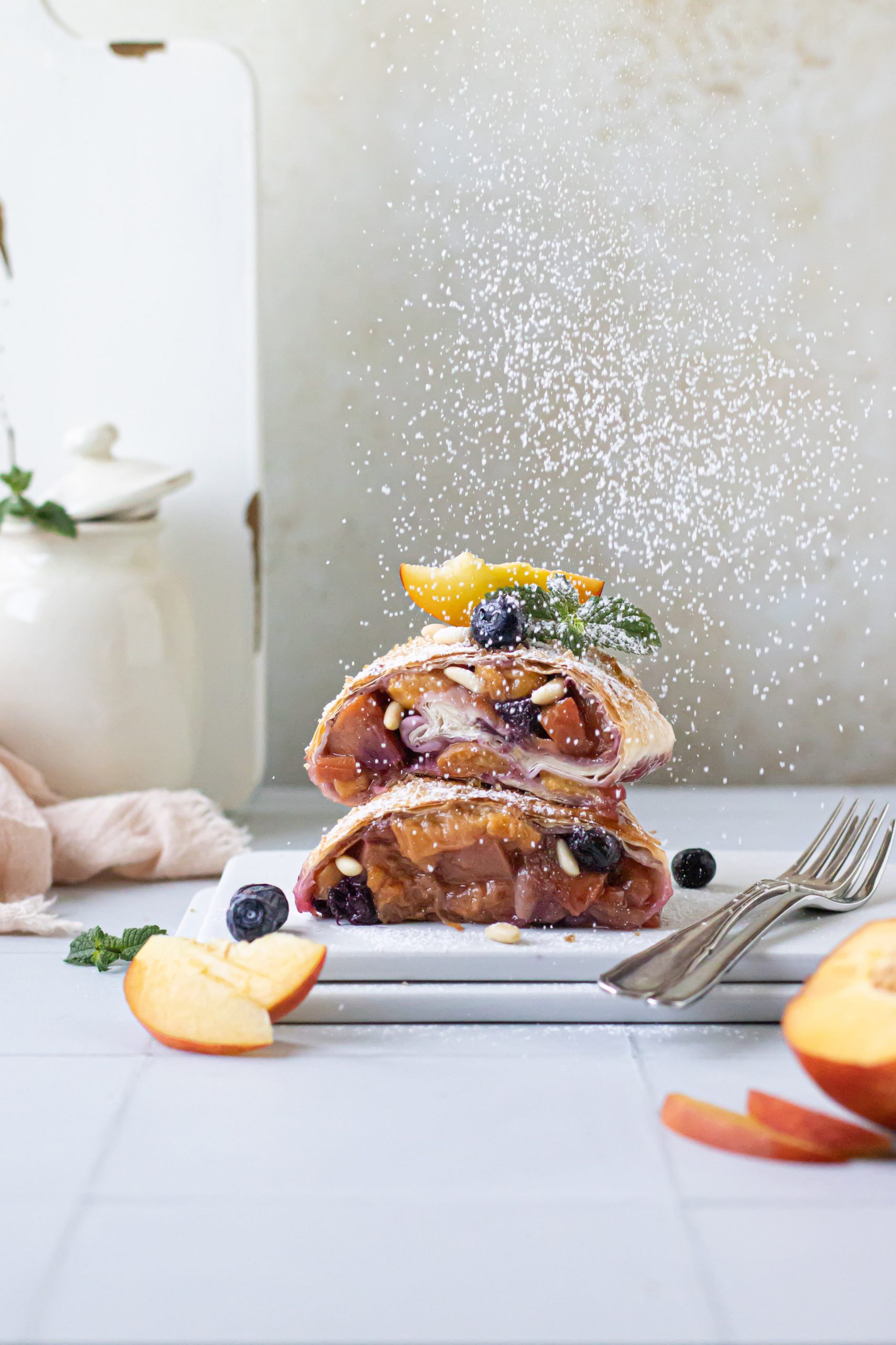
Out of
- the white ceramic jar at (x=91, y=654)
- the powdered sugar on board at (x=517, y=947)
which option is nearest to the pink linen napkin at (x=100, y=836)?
the white ceramic jar at (x=91, y=654)

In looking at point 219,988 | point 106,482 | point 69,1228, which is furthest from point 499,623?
point 106,482

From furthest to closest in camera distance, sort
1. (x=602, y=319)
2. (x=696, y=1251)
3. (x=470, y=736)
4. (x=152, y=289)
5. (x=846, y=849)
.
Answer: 1. (x=602, y=319)
2. (x=152, y=289)
3. (x=846, y=849)
4. (x=470, y=736)
5. (x=696, y=1251)

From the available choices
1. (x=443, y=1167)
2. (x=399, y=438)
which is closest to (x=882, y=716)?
(x=399, y=438)

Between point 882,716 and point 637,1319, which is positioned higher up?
point 637,1319

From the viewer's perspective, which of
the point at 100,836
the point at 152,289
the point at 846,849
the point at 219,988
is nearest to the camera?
the point at 219,988

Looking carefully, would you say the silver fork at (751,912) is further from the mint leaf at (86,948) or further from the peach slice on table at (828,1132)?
the mint leaf at (86,948)

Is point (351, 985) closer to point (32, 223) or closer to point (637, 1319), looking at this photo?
point (637, 1319)

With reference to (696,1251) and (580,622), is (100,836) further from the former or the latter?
(696,1251)
